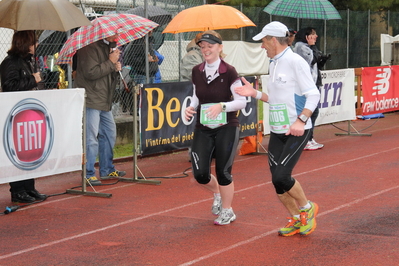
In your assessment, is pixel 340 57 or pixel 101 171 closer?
pixel 101 171

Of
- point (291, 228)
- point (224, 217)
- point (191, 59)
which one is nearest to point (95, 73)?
point (191, 59)

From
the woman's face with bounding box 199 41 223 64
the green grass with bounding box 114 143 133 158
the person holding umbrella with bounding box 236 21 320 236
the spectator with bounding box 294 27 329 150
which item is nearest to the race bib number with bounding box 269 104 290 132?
the person holding umbrella with bounding box 236 21 320 236

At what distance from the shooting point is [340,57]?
23.7 meters

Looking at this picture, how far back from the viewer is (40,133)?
8.59 metres

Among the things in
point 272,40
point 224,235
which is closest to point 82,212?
point 224,235

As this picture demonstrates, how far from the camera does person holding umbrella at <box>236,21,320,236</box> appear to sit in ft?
22.0

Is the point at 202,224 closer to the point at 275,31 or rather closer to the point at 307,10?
the point at 275,31

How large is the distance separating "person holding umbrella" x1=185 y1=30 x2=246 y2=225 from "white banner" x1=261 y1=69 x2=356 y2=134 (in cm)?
682

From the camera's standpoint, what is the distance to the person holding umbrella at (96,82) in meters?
9.91

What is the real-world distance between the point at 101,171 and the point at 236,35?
44.0ft

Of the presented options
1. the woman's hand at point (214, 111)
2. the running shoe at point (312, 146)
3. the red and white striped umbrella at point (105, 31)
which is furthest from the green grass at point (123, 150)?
the woman's hand at point (214, 111)

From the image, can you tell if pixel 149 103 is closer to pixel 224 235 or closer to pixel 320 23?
pixel 224 235

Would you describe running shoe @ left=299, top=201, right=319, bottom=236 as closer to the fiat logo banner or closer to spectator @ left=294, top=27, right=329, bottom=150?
the fiat logo banner

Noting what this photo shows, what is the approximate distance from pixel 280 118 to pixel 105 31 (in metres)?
3.71
